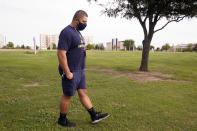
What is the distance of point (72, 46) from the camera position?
2.95 meters

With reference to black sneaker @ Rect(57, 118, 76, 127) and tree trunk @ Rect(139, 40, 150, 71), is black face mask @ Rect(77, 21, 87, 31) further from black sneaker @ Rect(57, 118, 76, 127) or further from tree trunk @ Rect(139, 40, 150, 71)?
tree trunk @ Rect(139, 40, 150, 71)

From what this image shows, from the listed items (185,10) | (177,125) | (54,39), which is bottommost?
(177,125)

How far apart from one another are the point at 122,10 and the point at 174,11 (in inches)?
140

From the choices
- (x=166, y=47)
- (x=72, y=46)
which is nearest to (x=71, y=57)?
(x=72, y=46)

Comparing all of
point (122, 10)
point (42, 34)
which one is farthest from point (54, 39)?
point (122, 10)

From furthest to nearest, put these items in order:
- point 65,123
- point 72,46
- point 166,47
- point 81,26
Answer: point 166,47 → point 65,123 → point 81,26 → point 72,46

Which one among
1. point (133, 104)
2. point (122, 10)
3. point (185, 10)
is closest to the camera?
point (133, 104)

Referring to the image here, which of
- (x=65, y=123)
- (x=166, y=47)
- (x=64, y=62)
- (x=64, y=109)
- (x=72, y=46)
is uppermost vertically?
(x=166, y=47)

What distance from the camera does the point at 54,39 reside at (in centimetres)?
19200

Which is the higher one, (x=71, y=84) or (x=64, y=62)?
(x=64, y=62)

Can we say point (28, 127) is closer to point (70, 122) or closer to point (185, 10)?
point (70, 122)

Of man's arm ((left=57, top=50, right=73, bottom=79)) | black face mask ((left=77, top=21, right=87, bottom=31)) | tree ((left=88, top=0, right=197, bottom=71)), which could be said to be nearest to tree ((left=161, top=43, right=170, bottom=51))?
tree ((left=88, top=0, right=197, bottom=71))

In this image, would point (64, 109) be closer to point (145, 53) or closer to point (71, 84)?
point (71, 84)

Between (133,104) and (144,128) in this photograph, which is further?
(133,104)
